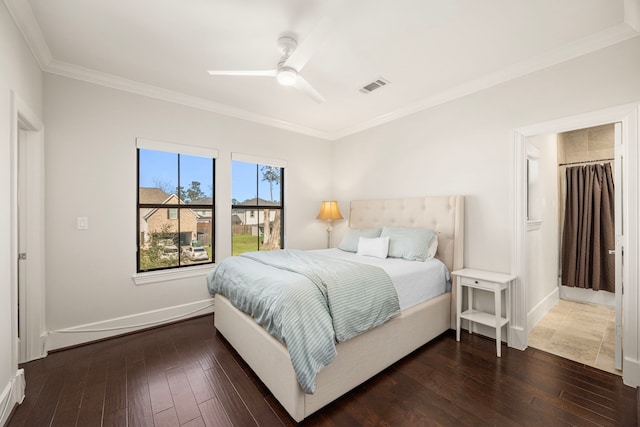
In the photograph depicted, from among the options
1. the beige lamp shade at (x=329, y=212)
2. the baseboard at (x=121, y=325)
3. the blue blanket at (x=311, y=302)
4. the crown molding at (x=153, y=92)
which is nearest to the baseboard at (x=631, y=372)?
the blue blanket at (x=311, y=302)

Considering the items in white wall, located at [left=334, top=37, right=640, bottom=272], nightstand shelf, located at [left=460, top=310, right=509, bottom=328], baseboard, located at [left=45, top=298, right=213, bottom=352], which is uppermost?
white wall, located at [left=334, top=37, right=640, bottom=272]

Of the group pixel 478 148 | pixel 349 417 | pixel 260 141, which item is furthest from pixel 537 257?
pixel 260 141

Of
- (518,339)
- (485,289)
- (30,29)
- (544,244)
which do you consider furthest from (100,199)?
(544,244)

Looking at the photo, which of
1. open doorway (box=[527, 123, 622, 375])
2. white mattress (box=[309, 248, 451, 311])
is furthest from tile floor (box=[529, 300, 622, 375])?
white mattress (box=[309, 248, 451, 311])

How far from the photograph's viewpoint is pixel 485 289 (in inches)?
102

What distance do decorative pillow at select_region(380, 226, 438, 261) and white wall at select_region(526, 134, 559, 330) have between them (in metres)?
1.03

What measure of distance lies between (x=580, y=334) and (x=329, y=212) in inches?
129

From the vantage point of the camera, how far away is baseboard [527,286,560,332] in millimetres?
3002

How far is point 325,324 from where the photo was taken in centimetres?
174

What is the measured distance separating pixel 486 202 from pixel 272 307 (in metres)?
2.49

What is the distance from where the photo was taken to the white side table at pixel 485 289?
2498mm

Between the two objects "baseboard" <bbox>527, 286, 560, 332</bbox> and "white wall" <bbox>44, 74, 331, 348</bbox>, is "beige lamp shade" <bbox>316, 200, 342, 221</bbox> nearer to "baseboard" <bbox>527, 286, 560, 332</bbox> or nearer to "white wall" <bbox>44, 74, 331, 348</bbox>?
"white wall" <bbox>44, 74, 331, 348</bbox>

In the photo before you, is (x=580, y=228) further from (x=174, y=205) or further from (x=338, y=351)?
(x=174, y=205)

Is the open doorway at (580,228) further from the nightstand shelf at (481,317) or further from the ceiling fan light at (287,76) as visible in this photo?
the ceiling fan light at (287,76)
